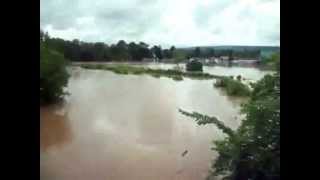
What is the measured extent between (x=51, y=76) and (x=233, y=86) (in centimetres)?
56

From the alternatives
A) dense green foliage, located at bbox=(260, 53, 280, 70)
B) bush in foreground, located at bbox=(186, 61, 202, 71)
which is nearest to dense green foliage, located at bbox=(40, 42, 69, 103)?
bush in foreground, located at bbox=(186, 61, 202, 71)

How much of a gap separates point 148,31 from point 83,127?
374 mm

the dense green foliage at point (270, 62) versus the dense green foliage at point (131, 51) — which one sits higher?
the dense green foliage at point (131, 51)

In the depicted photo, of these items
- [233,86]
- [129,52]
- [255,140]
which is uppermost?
[129,52]

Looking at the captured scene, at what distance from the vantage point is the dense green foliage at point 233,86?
1105 millimetres

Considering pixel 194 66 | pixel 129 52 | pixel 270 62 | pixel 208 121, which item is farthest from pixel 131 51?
pixel 270 62

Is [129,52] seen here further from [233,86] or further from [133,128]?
[233,86]

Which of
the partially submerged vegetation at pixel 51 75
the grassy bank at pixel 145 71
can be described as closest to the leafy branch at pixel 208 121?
the grassy bank at pixel 145 71

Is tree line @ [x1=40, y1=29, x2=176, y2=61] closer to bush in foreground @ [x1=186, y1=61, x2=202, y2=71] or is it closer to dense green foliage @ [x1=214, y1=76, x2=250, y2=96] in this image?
bush in foreground @ [x1=186, y1=61, x2=202, y2=71]

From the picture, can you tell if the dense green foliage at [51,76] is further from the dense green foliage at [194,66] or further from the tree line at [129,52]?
the dense green foliage at [194,66]

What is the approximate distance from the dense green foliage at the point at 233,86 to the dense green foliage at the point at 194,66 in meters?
0.07

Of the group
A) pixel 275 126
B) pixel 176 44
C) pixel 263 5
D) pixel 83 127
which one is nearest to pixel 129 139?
pixel 83 127

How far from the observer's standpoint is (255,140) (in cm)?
105
